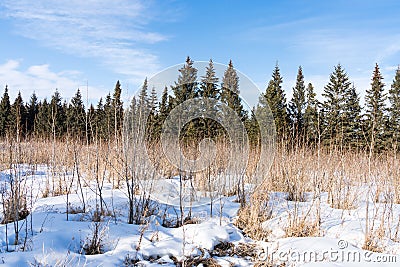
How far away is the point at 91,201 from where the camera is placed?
4145 mm

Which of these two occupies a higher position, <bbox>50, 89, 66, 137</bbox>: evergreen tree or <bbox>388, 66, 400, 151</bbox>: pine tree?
<bbox>388, 66, 400, 151</bbox>: pine tree

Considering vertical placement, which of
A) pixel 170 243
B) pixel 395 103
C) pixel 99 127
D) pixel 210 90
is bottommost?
pixel 170 243

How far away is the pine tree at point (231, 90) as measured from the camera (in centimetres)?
453

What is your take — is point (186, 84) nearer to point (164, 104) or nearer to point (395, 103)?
point (164, 104)

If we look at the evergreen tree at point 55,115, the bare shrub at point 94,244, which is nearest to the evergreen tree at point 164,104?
the evergreen tree at point 55,115

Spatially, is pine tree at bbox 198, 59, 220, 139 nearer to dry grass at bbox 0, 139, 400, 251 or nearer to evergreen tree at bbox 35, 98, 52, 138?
dry grass at bbox 0, 139, 400, 251

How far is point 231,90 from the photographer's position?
4.94 m

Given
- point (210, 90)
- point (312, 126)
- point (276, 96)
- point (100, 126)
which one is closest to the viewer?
point (210, 90)

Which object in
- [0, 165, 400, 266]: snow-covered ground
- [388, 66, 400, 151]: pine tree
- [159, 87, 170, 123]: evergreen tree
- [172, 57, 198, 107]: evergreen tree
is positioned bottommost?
[0, 165, 400, 266]: snow-covered ground

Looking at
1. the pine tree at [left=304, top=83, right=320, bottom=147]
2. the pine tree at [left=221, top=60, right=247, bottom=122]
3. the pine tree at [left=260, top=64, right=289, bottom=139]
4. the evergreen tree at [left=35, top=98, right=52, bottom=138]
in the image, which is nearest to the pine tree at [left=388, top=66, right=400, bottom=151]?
the pine tree at [left=260, top=64, right=289, bottom=139]

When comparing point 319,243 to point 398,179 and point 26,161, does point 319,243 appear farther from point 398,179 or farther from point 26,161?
point 26,161

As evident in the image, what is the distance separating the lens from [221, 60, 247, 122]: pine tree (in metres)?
4.53

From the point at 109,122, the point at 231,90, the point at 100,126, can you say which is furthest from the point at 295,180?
the point at 100,126

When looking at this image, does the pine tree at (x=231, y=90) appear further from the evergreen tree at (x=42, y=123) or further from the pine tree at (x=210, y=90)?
the evergreen tree at (x=42, y=123)
